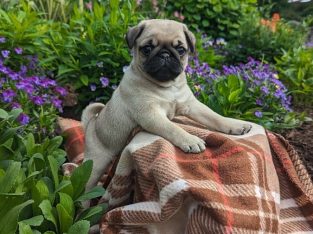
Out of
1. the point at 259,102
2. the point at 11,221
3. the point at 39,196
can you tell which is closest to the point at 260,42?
the point at 259,102

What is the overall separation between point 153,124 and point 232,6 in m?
5.32

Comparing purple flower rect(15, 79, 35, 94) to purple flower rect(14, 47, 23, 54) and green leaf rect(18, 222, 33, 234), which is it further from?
green leaf rect(18, 222, 33, 234)

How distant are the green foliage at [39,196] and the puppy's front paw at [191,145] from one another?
585 mm

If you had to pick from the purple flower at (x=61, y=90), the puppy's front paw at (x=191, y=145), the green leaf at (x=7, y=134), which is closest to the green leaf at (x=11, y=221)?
the puppy's front paw at (x=191, y=145)

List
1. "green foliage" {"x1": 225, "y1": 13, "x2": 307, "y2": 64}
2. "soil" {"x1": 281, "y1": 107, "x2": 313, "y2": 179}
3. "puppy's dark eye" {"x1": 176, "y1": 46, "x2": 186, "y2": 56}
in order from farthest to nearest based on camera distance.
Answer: "green foliage" {"x1": 225, "y1": 13, "x2": 307, "y2": 64} < "soil" {"x1": 281, "y1": 107, "x2": 313, "y2": 179} < "puppy's dark eye" {"x1": 176, "y1": 46, "x2": 186, "y2": 56}

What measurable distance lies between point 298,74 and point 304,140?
1.40m

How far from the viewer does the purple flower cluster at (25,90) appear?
4137 mm

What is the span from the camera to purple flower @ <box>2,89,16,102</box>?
13.3ft

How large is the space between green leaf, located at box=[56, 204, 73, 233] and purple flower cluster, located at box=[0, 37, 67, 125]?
1444 millimetres

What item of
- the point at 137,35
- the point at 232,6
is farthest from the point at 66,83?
the point at 232,6

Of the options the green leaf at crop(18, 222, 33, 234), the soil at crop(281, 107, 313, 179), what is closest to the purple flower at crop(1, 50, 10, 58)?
the green leaf at crop(18, 222, 33, 234)

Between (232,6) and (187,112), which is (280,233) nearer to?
(187,112)

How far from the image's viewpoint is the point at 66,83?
5.05 meters

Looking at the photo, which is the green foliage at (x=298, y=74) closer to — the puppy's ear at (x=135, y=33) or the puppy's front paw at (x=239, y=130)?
the puppy's front paw at (x=239, y=130)
